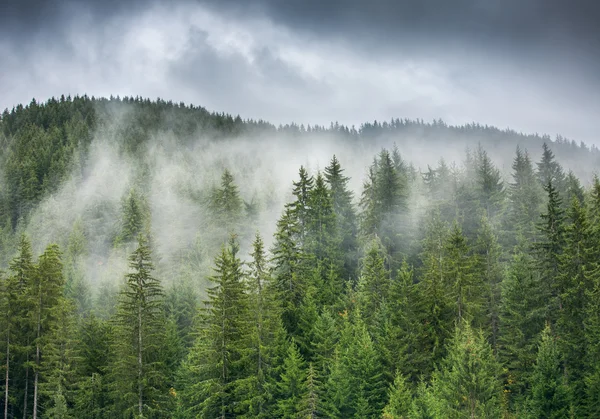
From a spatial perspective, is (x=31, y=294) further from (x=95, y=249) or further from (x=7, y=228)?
(x=7, y=228)

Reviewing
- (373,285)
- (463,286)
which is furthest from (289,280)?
(463,286)

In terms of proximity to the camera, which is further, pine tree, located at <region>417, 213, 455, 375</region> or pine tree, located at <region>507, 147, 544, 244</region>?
pine tree, located at <region>507, 147, 544, 244</region>

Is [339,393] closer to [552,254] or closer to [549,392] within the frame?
[549,392]

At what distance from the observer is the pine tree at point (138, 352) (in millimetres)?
40500

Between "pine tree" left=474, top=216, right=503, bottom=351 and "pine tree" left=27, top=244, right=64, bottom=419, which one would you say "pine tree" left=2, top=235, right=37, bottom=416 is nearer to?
"pine tree" left=27, top=244, right=64, bottom=419

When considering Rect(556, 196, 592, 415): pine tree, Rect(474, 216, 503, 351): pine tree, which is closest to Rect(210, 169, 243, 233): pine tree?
Rect(474, 216, 503, 351): pine tree

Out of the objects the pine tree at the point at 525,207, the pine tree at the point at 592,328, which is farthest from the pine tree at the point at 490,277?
the pine tree at the point at 525,207

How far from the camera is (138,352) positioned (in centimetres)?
4134

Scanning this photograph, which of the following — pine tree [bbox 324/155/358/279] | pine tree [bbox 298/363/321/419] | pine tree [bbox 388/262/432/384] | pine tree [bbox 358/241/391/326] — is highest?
pine tree [bbox 324/155/358/279]

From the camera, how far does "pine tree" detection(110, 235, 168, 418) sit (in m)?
40.5

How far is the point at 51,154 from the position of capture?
145 meters

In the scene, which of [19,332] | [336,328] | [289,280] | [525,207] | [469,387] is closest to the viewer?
[469,387]

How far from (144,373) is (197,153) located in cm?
15204

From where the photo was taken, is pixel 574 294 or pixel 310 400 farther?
pixel 310 400
